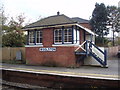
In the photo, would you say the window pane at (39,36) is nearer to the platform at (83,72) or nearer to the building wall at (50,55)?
the building wall at (50,55)

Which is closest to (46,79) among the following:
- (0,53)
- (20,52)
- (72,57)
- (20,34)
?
(72,57)

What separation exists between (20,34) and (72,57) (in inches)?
442

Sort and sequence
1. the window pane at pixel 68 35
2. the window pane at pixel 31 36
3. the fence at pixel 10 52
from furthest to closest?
the fence at pixel 10 52 < the window pane at pixel 31 36 < the window pane at pixel 68 35

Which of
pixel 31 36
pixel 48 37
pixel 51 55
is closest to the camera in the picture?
pixel 51 55

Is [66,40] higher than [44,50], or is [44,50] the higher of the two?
[66,40]

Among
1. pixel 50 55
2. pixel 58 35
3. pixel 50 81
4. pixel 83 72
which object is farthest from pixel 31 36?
pixel 83 72

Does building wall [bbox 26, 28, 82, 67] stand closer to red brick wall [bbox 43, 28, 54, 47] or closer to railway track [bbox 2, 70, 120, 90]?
red brick wall [bbox 43, 28, 54, 47]

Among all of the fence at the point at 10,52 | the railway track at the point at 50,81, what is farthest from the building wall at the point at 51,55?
the railway track at the point at 50,81

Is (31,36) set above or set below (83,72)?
above

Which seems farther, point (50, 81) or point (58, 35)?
point (58, 35)

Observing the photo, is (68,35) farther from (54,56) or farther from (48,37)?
(54,56)

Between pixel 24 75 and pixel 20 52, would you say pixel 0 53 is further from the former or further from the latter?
pixel 24 75

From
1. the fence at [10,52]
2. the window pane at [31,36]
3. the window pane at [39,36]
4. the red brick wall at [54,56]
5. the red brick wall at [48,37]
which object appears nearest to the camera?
the red brick wall at [54,56]

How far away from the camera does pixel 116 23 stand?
946 inches
